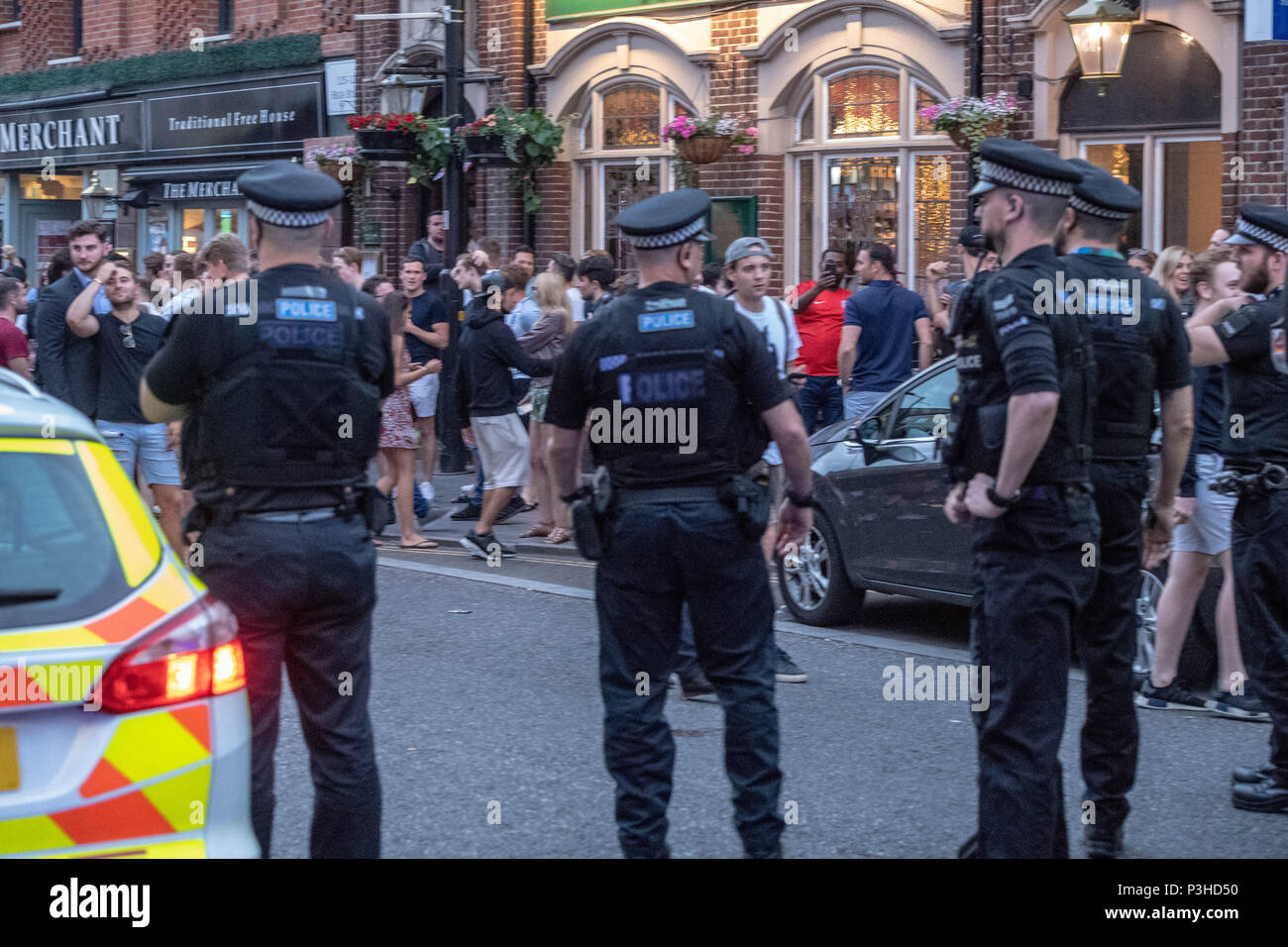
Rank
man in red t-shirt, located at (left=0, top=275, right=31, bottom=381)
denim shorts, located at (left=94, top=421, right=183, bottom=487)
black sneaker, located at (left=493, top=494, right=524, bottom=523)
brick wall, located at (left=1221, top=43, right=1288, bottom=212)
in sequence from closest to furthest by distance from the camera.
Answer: denim shorts, located at (left=94, top=421, right=183, bottom=487) → man in red t-shirt, located at (left=0, top=275, right=31, bottom=381) → brick wall, located at (left=1221, top=43, right=1288, bottom=212) → black sneaker, located at (left=493, top=494, right=524, bottom=523)

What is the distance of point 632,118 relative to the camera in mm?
18031

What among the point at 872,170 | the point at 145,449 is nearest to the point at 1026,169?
the point at 145,449

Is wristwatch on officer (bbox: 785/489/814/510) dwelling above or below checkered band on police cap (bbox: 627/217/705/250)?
below

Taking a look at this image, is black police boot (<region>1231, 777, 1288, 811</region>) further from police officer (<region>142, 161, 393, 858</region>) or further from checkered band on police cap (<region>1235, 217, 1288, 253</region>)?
police officer (<region>142, 161, 393, 858</region>)

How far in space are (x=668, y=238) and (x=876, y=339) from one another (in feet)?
22.7

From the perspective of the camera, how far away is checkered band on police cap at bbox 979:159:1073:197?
181 inches

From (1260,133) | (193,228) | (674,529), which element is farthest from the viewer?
(193,228)

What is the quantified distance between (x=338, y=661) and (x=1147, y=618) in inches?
174

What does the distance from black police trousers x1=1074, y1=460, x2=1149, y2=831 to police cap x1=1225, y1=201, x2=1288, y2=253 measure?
1365mm

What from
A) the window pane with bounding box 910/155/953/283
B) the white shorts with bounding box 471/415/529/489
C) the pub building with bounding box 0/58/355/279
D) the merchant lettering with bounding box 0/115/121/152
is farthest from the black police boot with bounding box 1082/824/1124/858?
the merchant lettering with bounding box 0/115/121/152

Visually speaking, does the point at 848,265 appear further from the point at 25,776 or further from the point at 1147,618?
the point at 25,776

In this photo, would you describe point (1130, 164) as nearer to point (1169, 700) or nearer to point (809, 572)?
point (809, 572)

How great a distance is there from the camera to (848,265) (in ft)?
52.4
